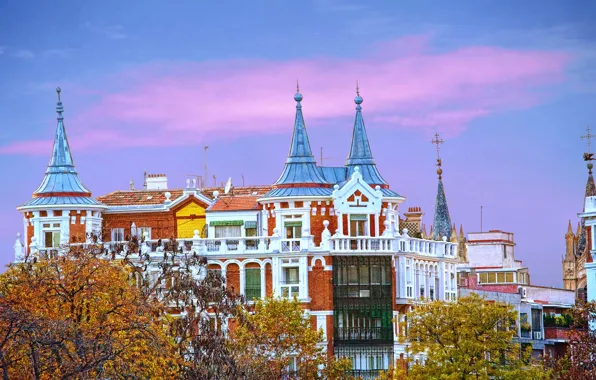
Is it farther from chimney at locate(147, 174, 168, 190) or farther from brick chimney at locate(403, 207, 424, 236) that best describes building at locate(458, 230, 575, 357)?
chimney at locate(147, 174, 168, 190)

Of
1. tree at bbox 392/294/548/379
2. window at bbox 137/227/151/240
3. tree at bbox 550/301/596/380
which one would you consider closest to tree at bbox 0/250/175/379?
tree at bbox 392/294/548/379

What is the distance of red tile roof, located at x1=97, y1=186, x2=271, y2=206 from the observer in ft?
520

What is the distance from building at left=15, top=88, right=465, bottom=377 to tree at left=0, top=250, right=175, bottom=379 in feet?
82.2

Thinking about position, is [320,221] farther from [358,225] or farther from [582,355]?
[582,355]

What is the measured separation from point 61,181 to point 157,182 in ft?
38.9

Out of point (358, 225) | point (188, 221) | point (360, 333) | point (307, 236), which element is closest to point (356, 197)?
point (358, 225)

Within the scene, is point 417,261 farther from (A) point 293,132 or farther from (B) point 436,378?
(B) point 436,378

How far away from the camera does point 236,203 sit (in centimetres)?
15450

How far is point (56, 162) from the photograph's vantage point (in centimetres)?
15562

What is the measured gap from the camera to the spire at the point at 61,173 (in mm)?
154125

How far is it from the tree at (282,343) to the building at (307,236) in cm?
601

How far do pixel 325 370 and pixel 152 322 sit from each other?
23.6 m

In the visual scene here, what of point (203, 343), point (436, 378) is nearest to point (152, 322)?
point (203, 343)

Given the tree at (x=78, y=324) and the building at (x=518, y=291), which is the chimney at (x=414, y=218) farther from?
the tree at (x=78, y=324)
